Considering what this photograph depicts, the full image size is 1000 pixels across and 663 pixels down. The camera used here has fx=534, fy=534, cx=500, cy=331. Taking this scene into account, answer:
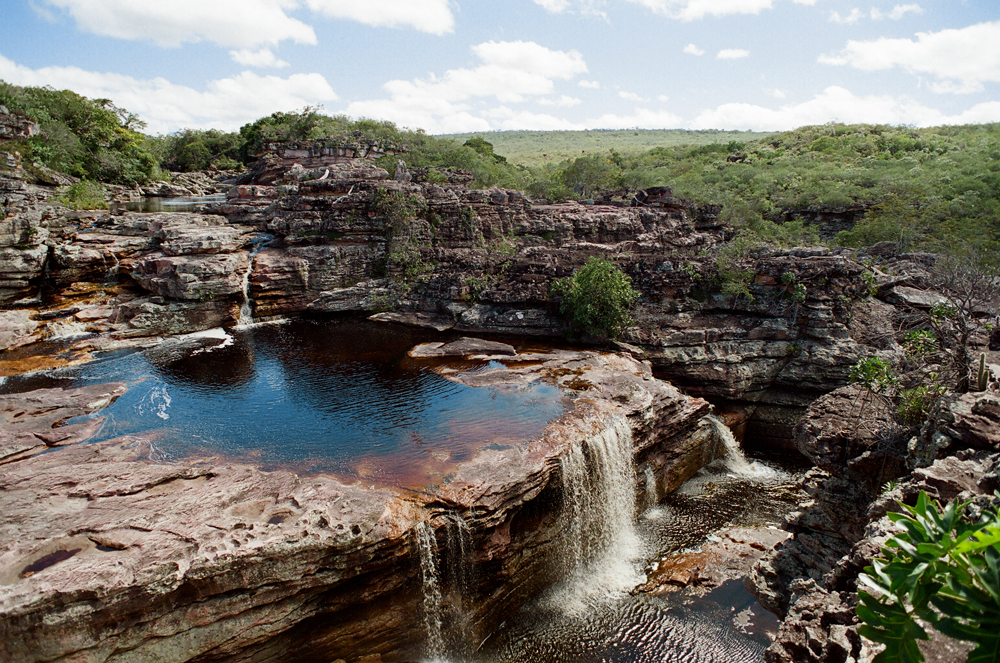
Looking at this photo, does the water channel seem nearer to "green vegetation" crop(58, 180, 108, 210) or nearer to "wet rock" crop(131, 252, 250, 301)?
"wet rock" crop(131, 252, 250, 301)

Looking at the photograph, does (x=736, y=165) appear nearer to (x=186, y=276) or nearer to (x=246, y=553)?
(x=186, y=276)

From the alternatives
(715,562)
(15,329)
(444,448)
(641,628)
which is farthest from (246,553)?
(15,329)

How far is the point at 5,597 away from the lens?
257 inches

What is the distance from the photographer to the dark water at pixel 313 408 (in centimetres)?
1134

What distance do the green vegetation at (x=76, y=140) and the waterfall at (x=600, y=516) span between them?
34.0 meters

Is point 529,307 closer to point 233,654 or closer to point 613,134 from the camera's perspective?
point 233,654

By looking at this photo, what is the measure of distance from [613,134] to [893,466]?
443 ft

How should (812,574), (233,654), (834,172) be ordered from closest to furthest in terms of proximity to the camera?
(233,654) → (812,574) → (834,172)

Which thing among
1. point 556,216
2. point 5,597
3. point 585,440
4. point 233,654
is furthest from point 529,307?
point 5,597

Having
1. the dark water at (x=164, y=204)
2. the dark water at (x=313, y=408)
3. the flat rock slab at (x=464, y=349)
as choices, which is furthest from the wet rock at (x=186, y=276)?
the dark water at (x=164, y=204)

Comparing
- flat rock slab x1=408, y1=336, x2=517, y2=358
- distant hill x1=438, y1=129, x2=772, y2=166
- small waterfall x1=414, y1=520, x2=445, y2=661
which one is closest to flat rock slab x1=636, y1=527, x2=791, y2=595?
small waterfall x1=414, y1=520, x2=445, y2=661

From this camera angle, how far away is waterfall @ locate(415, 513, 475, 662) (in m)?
9.16

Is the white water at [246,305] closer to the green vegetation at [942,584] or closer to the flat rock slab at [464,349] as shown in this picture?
the flat rock slab at [464,349]

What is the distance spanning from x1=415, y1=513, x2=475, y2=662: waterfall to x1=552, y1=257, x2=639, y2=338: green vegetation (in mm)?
11083
